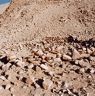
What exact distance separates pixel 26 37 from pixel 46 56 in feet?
5.71

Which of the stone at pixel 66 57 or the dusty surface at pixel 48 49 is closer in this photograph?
the dusty surface at pixel 48 49

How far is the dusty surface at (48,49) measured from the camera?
18.2 feet

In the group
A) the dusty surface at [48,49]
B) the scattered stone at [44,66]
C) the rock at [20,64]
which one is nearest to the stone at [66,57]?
the dusty surface at [48,49]

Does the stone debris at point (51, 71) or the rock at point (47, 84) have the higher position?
the rock at point (47, 84)

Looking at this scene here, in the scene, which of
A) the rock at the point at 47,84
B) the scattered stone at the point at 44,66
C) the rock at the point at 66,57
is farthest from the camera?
the rock at the point at 66,57

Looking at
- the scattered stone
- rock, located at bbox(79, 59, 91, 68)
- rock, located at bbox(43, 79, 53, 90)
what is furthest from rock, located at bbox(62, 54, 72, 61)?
rock, located at bbox(43, 79, 53, 90)

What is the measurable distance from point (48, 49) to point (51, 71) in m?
1.06

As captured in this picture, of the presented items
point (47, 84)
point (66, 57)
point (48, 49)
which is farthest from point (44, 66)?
point (48, 49)

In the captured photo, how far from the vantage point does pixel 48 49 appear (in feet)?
23.0

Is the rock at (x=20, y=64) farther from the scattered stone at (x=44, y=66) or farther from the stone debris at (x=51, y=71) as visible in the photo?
the scattered stone at (x=44, y=66)

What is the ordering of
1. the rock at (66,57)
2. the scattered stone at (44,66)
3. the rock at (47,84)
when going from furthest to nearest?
the rock at (66,57) < the scattered stone at (44,66) < the rock at (47,84)

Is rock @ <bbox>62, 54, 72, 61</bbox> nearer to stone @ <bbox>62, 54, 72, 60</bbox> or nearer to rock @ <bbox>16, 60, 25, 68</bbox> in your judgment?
stone @ <bbox>62, 54, 72, 60</bbox>

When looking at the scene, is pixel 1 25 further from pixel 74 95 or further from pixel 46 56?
pixel 74 95

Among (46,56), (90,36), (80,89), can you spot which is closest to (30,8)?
(90,36)
